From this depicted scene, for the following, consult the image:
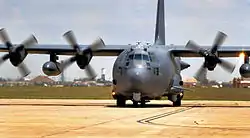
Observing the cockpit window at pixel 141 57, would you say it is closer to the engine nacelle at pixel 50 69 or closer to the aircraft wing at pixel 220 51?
the aircraft wing at pixel 220 51

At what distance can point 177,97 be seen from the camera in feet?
131

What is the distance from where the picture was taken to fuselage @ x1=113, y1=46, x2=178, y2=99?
1359 inches

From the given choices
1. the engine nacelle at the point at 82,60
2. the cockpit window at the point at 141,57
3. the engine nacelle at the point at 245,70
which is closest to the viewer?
the cockpit window at the point at 141,57

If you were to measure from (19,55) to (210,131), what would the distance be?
79.0 ft

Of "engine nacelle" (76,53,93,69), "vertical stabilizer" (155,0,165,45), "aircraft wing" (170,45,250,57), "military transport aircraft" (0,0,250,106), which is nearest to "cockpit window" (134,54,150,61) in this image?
"military transport aircraft" (0,0,250,106)

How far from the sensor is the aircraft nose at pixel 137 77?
3434cm

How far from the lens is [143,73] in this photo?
34562 mm

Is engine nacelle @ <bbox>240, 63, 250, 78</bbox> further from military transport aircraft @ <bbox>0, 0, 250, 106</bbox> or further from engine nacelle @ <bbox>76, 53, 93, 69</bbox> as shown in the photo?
engine nacelle @ <bbox>76, 53, 93, 69</bbox>

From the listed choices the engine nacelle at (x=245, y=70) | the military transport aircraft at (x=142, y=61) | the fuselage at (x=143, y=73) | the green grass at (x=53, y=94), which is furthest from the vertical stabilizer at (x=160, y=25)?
the green grass at (x=53, y=94)

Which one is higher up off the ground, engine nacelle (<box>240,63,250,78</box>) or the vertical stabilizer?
the vertical stabilizer

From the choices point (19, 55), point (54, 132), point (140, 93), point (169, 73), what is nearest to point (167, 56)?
point (169, 73)

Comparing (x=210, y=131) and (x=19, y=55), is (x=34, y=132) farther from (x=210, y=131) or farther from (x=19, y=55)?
(x=19, y=55)

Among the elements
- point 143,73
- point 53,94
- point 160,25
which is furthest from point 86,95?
point 143,73

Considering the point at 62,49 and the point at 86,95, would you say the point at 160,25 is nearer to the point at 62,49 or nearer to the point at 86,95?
the point at 62,49
